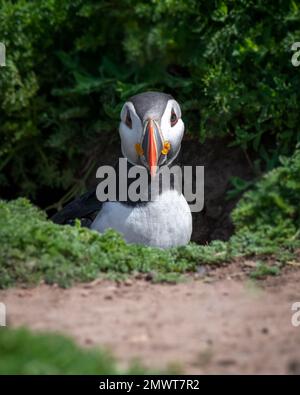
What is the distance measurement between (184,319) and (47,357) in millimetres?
866

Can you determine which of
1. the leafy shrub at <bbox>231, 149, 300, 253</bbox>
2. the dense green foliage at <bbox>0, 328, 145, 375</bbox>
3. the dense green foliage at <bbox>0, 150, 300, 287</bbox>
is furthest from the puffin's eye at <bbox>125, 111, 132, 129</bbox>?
the dense green foliage at <bbox>0, 328, 145, 375</bbox>

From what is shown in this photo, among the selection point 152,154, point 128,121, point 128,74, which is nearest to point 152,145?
point 152,154

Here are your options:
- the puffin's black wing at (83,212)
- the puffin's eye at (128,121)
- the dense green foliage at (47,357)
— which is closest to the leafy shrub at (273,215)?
the puffin's eye at (128,121)

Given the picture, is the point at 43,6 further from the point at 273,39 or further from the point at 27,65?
the point at 273,39

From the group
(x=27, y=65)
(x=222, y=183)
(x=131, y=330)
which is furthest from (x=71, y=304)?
(x=27, y=65)

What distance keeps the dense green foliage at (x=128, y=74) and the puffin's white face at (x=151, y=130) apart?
96 cm

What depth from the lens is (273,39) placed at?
24.0 feet

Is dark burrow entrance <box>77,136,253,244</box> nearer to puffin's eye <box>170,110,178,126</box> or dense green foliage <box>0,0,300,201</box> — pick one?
dense green foliage <box>0,0,300,201</box>

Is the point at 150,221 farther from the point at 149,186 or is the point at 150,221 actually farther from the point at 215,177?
the point at 215,177

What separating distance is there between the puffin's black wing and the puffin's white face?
47 cm

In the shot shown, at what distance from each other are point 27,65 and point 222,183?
225 centimetres

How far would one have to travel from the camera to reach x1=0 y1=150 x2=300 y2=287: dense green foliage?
4.91m

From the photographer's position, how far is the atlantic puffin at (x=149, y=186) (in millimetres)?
6391

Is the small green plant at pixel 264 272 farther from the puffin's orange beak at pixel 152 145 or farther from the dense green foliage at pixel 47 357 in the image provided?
the dense green foliage at pixel 47 357
